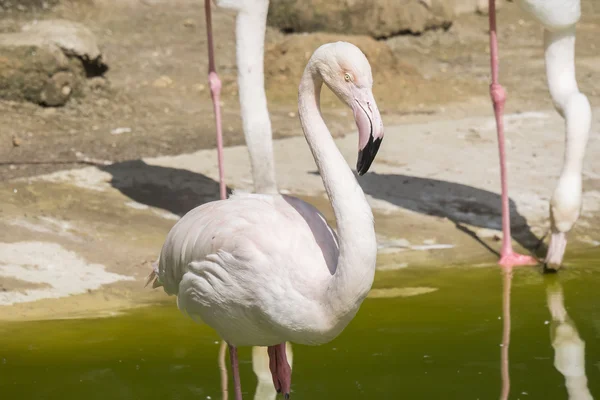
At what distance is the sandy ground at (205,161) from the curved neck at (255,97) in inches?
34.4

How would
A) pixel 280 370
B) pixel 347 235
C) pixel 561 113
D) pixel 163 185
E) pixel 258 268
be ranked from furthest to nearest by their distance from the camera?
pixel 163 185
pixel 561 113
pixel 280 370
pixel 258 268
pixel 347 235

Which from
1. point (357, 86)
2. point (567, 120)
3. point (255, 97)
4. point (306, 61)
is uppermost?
point (357, 86)

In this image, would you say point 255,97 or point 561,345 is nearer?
point 561,345

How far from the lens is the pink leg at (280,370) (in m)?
3.82

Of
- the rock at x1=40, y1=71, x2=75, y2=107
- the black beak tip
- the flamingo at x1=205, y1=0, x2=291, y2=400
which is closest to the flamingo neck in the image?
the flamingo at x1=205, y1=0, x2=291, y2=400

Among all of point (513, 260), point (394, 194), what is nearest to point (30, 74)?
point (394, 194)

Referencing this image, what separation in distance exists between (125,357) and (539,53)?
25.8 feet

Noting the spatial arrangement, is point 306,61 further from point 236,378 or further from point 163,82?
point 236,378

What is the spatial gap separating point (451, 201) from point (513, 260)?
1.08 m

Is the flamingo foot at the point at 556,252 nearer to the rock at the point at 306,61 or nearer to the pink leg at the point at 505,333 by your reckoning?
the pink leg at the point at 505,333

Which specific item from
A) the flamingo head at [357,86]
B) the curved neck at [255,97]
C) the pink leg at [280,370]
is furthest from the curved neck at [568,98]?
the flamingo head at [357,86]

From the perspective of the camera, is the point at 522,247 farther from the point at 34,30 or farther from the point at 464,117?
the point at 34,30

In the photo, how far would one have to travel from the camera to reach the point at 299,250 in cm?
327

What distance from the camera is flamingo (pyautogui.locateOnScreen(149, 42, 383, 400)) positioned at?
3043 millimetres
